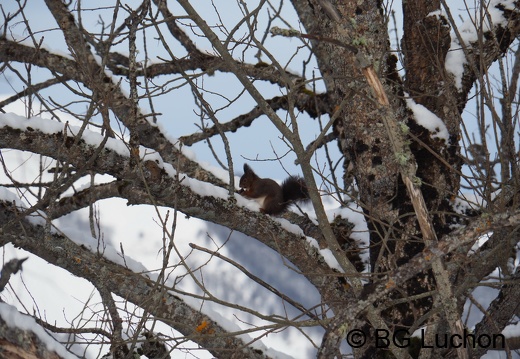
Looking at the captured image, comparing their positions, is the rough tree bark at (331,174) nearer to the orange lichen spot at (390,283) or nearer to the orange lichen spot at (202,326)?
the orange lichen spot at (202,326)

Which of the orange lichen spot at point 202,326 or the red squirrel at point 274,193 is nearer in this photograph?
the orange lichen spot at point 202,326

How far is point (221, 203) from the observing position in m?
4.77

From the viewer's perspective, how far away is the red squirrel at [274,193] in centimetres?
599

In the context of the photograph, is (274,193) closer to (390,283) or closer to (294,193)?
(294,193)

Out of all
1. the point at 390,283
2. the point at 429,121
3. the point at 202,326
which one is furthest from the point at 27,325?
the point at 429,121

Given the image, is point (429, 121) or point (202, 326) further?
point (429, 121)

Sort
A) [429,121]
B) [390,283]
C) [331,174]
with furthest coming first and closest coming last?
[331,174], [429,121], [390,283]

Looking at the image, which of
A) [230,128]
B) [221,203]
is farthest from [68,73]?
[221,203]

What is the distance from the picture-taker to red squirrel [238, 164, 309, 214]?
5992 mm

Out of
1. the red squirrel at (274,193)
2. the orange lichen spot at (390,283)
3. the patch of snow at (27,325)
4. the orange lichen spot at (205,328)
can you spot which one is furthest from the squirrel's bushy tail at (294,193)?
the patch of snow at (27,325)

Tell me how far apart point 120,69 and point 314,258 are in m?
3.26

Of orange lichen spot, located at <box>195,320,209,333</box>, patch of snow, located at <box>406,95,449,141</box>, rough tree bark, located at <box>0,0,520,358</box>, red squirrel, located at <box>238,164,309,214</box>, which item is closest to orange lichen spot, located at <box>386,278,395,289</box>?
rough tree bark, located at <box>0,0,520,358</box>

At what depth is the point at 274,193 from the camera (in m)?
6.38

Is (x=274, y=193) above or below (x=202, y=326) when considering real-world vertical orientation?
above
